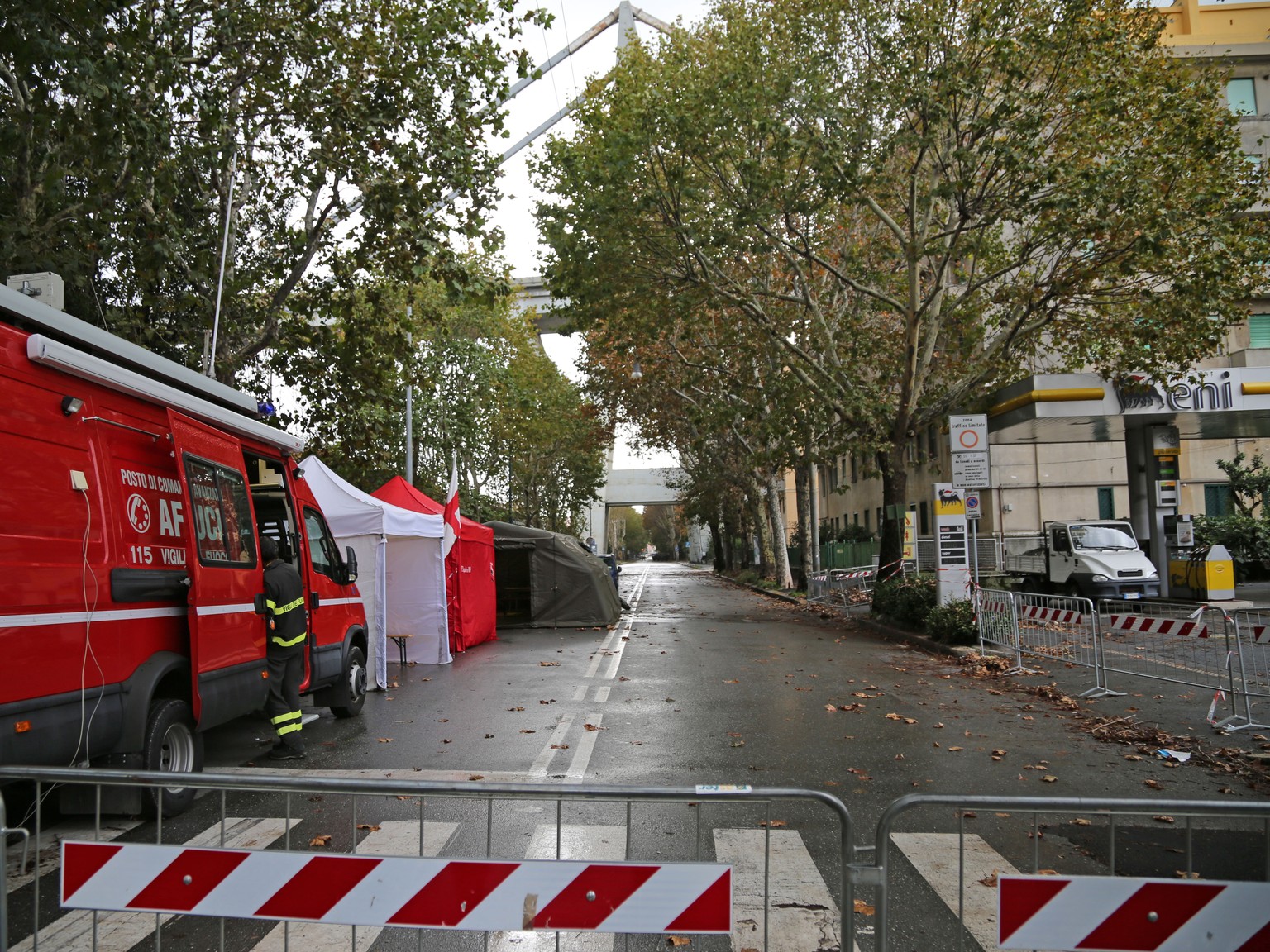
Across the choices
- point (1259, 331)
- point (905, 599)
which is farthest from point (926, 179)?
point (1259, 331)

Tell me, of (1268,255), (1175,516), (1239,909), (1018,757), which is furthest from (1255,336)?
(1239,909)

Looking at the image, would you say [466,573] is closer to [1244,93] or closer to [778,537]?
[778,537]

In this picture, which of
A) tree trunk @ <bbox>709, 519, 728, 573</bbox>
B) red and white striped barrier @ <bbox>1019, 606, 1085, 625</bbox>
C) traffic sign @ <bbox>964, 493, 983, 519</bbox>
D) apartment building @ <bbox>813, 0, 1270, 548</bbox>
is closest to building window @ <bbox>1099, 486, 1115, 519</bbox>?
apartment building @ <bbox>813, 0, 1270, 548</bbox>

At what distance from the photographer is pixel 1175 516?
81.7ft

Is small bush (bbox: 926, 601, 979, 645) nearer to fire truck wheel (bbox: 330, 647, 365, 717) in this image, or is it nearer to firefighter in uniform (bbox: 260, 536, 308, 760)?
fire truck wheel (bbox: 330, 647, 365, 717)

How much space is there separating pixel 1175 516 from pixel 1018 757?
1937 cm

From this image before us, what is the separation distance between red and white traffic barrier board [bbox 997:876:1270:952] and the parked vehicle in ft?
68.0

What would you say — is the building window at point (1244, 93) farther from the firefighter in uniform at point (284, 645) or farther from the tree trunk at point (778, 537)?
the firefighter in uniform at point (284, 645)

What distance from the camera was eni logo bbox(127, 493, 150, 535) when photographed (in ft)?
21.4

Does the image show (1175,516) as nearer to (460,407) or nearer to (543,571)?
(543,571)

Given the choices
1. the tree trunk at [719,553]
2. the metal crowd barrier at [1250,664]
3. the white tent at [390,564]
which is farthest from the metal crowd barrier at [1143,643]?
the tree trunk at [719,553]

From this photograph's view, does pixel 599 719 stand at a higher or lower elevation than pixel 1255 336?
lower

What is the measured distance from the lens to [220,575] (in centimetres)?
749

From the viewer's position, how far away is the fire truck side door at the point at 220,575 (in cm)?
703
